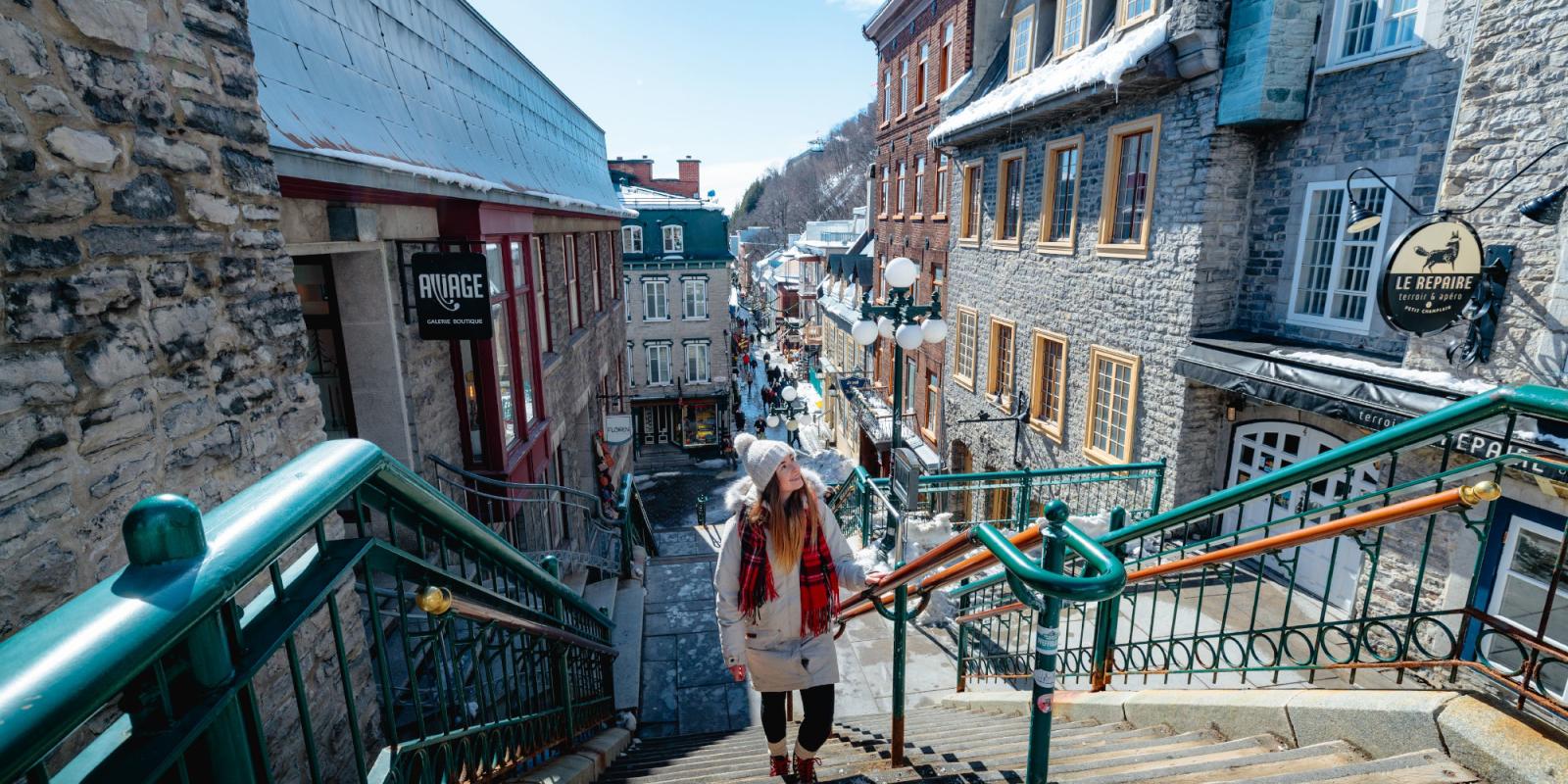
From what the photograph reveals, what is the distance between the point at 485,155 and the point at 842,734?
6.20 meters

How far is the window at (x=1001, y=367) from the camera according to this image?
14.6 meters

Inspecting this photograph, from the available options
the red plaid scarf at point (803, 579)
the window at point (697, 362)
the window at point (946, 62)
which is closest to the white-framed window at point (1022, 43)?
the window at point (946, 62)

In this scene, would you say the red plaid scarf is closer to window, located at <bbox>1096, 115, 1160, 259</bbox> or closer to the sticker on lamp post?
the sticker on lamp post

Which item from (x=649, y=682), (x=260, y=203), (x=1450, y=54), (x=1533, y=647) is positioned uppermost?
(x=1450, y=54)

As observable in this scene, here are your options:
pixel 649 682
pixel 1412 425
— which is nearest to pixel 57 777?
pixel 1412 425

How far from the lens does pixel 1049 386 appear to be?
44.2ft

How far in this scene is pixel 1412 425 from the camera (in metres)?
2.86

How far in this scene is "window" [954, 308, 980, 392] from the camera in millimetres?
16250

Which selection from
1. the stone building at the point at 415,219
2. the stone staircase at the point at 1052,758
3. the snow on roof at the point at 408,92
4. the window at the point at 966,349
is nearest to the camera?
the stone staircase at the point at 1052,758

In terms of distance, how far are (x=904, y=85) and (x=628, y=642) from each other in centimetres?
1822

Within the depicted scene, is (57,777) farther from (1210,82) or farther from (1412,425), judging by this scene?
(1210,82)

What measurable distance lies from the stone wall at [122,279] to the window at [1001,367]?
1338 centimetres

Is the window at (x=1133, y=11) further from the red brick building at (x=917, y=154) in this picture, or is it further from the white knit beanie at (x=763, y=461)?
the white knit beanie at (x=763, y=461)

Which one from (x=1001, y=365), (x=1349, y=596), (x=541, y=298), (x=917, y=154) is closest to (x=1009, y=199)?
(x=1001, y=365)
